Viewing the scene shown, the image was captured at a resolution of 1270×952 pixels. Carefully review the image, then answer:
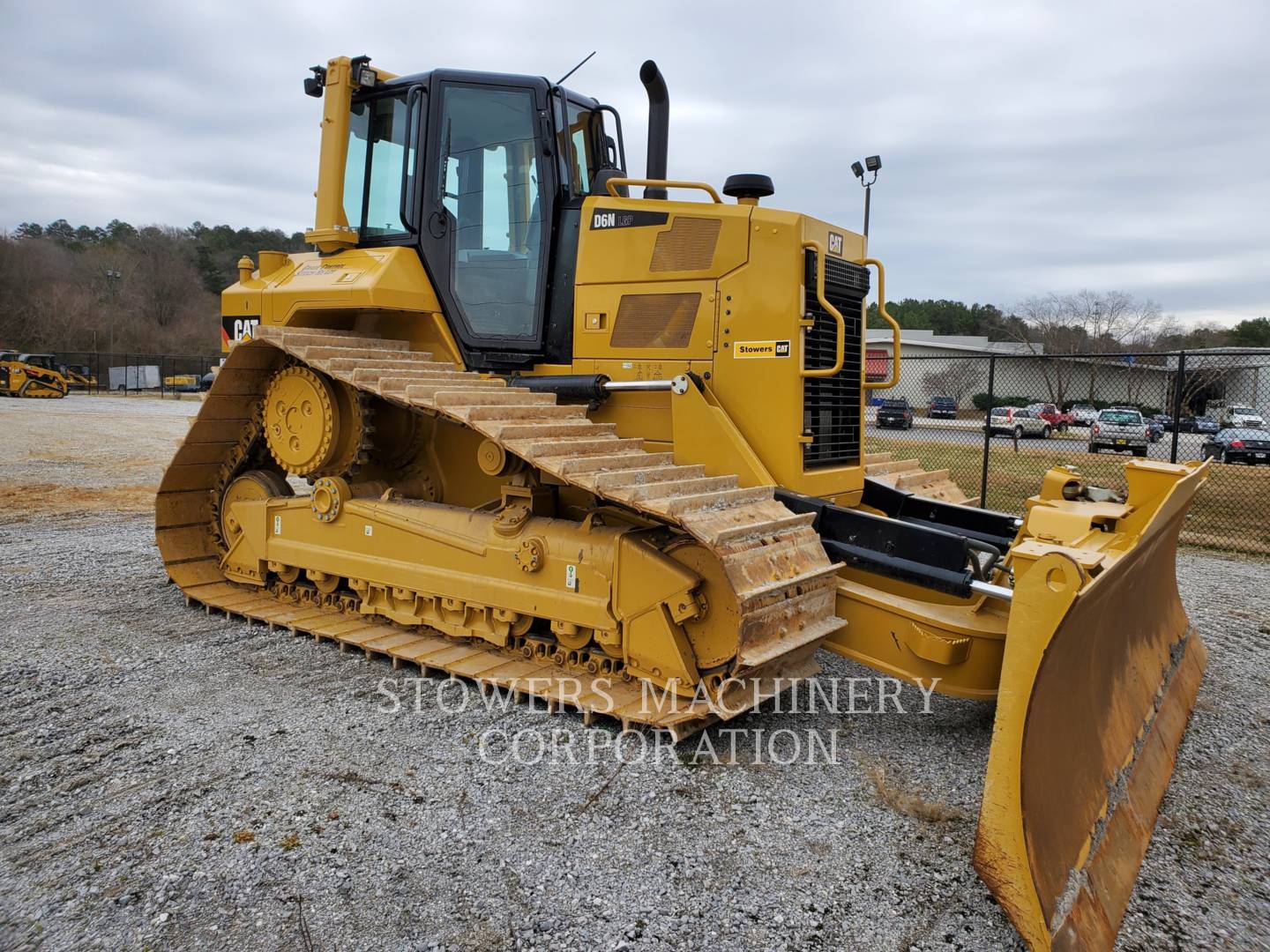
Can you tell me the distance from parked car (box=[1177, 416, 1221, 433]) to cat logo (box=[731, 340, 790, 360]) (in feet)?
37.9

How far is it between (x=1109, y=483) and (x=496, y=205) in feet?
34.8

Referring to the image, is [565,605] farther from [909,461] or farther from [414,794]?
[909,461]

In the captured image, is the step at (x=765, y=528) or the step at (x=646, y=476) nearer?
the step at (x=765, y=528)

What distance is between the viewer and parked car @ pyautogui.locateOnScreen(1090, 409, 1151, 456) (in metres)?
17.5

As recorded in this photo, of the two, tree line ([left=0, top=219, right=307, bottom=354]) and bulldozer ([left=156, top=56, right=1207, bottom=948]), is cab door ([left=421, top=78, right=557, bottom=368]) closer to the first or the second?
bulldozer ([left=156, top=56, right=1207, bottom=948])

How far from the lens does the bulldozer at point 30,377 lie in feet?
106

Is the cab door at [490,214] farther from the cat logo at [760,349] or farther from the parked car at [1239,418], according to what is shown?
the parked car at [1239,418]

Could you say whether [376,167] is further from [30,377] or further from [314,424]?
[30,377]

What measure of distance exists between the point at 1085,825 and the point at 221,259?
78.9 metres

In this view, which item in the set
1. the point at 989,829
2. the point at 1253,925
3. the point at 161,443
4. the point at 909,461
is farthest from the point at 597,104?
the point at 161,443

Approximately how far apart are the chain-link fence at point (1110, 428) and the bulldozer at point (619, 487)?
199 centimetres

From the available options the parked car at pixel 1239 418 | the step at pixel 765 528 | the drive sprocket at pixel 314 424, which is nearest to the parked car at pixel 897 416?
the parked car at pixel 1239 418

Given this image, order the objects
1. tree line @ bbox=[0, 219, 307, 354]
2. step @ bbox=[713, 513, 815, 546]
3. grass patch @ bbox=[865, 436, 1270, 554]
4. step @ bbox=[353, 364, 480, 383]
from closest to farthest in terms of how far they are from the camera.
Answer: step @ bbox=[713, 513, 815, 546] < step @ bbox=[353, 364, 480, 383] < grass patch @ bbox=[865, 436, 1270, 554] < tree line @ bbox=[0, 219, 307, 354]

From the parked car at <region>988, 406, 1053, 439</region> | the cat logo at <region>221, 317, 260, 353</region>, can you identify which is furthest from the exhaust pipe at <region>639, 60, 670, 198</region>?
the parked car at <region>988, 406, 1053, 439</region>
